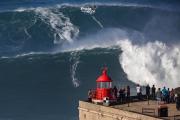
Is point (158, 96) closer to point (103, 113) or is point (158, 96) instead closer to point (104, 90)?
point (104, 90)


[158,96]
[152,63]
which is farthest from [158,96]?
[152,63]

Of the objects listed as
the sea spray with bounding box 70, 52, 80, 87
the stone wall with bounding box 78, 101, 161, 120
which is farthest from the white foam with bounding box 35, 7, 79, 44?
the stone wall with bounding box 78, 101, 161, 120

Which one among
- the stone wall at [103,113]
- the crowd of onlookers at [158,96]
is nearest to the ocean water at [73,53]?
the stone wall at [103,113]

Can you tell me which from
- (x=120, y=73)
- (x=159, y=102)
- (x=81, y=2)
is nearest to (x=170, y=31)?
(x=120, y=73)

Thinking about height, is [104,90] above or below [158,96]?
above

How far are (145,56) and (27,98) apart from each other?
576 inches

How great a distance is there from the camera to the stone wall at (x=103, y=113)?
3148 cm

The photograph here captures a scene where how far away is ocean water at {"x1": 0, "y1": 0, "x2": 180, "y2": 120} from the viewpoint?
172 ft

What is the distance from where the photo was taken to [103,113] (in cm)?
3406

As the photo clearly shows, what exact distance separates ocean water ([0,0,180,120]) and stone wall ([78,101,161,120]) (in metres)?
9.73

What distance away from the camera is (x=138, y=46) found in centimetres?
6894

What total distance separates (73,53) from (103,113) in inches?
1288

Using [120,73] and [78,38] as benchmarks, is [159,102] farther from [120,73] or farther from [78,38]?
[78,38]

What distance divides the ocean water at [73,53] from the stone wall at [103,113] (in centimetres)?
973
